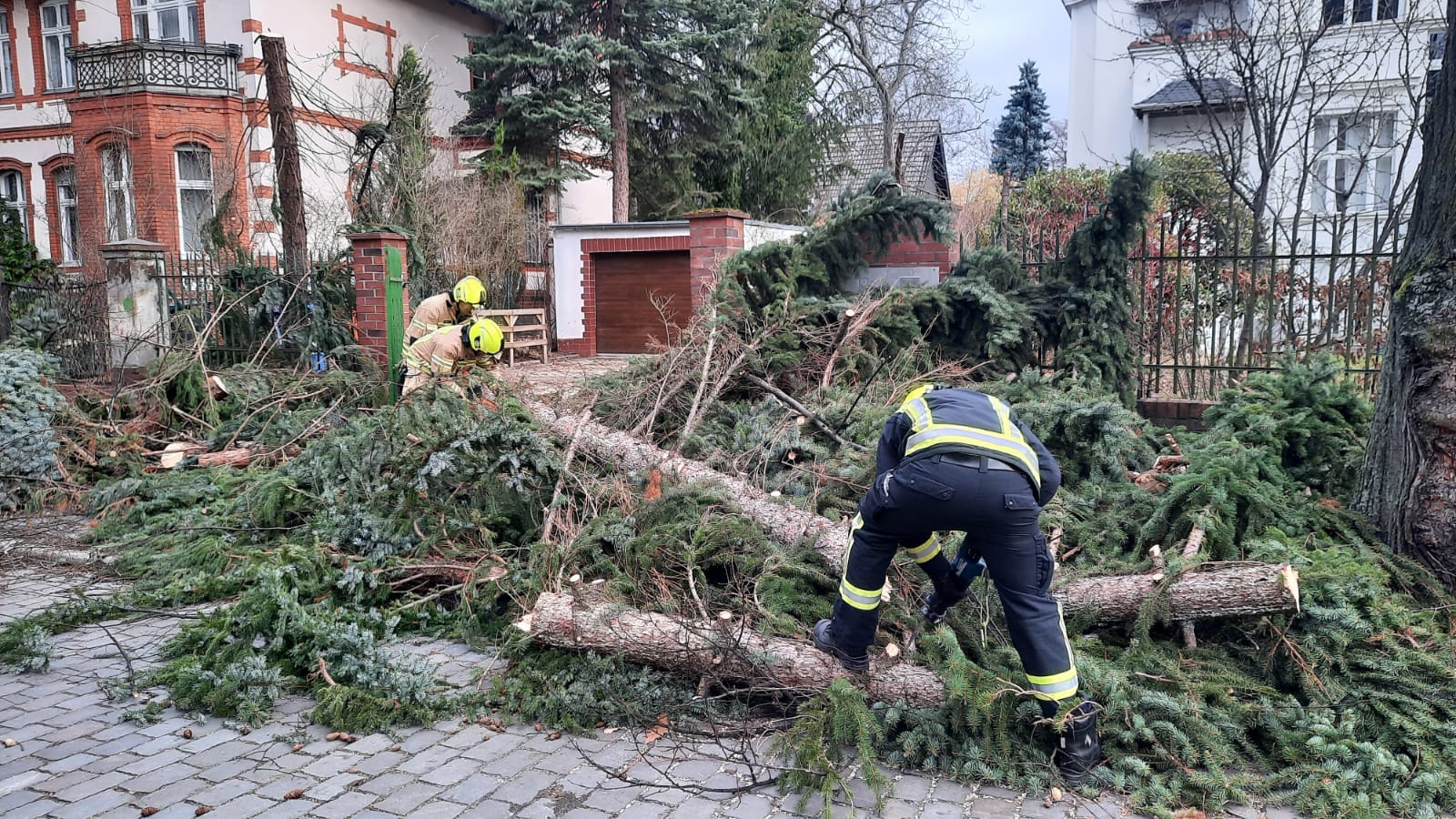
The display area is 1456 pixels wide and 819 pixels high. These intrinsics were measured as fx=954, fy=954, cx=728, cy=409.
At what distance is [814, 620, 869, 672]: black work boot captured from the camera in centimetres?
392

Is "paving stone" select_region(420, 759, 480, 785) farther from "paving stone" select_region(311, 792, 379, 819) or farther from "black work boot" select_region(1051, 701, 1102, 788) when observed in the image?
"black work boot" select_region(1051, 701, 1102, 788)

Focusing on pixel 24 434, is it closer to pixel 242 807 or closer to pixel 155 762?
pixel 155 762

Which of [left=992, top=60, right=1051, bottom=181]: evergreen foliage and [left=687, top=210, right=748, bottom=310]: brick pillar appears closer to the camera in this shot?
[left=687, top=210, right=748, bottom=310]: brick pillar

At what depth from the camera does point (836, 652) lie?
3.96 meters

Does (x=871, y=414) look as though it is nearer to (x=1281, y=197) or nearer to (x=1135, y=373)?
(x=1135, y=373)

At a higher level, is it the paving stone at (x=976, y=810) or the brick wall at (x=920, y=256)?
the brick wall at (x=920, y=256)

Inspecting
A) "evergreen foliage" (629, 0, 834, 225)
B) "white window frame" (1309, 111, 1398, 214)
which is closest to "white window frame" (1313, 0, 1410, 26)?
"white window frame" (1309, 111, 1398, 214)

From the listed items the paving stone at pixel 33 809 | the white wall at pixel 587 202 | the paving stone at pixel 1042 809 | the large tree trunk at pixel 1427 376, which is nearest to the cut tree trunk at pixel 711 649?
the paving stone at pixel 1042 809

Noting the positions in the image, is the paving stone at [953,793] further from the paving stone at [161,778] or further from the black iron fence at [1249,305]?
the black iron fence at [1249,305]

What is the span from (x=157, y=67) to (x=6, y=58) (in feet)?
20.3

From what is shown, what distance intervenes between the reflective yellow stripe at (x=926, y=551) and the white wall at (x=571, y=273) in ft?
41.7

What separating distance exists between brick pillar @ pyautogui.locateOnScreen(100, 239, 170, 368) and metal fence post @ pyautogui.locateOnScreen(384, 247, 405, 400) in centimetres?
319

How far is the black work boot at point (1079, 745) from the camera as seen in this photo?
3503mm

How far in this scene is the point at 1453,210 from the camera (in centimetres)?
447
